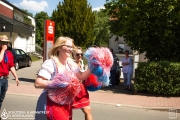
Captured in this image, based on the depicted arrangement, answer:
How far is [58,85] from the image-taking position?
8.43ft

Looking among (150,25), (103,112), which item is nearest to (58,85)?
(103,112)

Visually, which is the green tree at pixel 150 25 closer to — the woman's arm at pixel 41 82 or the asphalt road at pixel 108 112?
the asphalt road at pixel 108 112

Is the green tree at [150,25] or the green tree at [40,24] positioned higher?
the green tree at [40,24]

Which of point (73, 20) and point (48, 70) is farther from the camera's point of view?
point (73, 20)

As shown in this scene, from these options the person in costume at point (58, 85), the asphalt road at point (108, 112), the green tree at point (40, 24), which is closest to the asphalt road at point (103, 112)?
the asphalt road at point (108, 112)

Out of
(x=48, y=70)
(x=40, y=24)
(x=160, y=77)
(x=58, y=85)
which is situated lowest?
(x=160, y=77)

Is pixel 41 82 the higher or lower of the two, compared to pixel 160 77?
higher

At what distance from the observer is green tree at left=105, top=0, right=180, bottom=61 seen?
886 cm

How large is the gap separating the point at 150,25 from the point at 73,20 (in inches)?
806

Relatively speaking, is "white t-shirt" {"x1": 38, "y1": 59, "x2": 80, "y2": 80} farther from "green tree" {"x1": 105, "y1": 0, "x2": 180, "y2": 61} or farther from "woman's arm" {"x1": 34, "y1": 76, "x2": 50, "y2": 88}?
"green tree" {"x1": 105, "y1": 0, "x2": 180, "y2": 61}

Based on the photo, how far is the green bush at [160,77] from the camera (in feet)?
28.0

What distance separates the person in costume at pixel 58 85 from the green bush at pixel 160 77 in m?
6.35

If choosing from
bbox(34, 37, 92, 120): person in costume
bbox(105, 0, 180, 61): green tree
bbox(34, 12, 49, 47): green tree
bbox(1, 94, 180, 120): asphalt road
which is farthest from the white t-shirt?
bbox(34, 12, 49, 47): green tree

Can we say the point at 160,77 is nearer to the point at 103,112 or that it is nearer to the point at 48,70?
the point at 103,112
